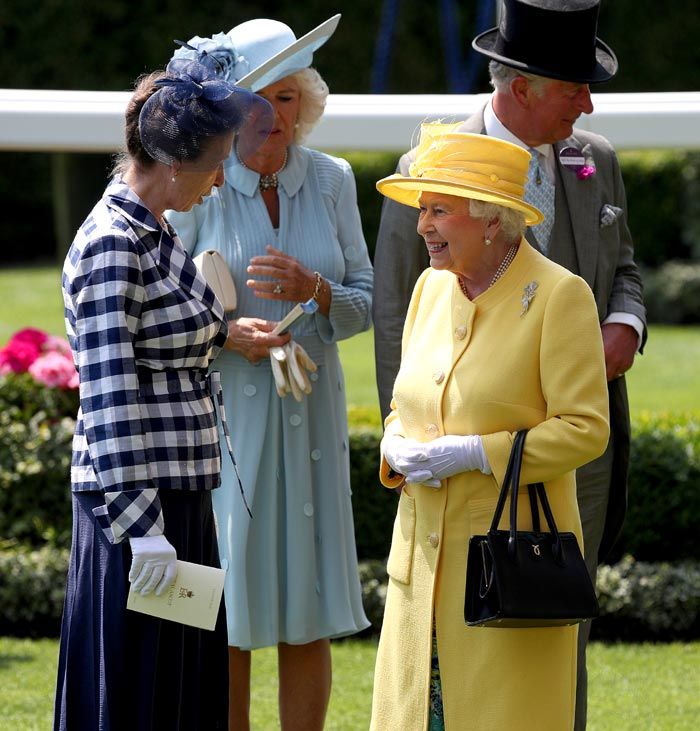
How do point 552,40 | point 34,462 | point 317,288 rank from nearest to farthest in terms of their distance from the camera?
point 552,40, point 317,288, point 34,462

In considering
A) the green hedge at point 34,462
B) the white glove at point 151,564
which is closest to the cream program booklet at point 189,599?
the white glove at point 151,564

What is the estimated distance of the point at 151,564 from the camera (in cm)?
312

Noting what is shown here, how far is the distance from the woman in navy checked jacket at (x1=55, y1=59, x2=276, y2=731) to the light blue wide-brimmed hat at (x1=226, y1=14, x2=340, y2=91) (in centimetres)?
74

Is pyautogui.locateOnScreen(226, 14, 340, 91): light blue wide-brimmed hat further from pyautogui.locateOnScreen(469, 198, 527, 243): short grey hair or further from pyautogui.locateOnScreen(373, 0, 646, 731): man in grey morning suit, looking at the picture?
pyautogui.locateOnScreen(469, 198, 527, 243): short grey hair

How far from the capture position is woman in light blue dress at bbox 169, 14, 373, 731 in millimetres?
4250

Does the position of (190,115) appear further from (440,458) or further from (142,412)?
(440,458)

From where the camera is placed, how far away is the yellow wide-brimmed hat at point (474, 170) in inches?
132

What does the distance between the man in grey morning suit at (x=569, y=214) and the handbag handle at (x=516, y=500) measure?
32.6 inches

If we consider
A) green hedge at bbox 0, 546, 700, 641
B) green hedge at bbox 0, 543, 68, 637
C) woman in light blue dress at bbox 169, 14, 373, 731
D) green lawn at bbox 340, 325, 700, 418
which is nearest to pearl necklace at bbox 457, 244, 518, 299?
woman in light blue dress at bbox 169, 14, 373, 731

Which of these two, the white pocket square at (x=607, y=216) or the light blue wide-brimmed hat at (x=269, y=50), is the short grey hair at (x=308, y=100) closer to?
the light blue wide-brimmed hat at (x=269, y=50)

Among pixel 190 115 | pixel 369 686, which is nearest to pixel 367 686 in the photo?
pixel 369 686

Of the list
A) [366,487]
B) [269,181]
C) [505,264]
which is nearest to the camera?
[505,264]

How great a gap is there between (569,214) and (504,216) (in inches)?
30.0

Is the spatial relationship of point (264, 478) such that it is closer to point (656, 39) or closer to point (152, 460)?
point (152, 460)
